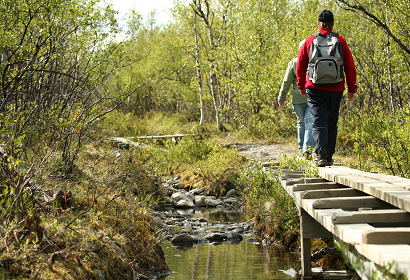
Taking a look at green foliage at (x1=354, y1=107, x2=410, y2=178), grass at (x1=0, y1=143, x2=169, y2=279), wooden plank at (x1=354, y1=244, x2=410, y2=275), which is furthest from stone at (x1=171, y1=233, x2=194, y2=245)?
wooden plank at (x1=354, y1=244, x2=410, y2=275)

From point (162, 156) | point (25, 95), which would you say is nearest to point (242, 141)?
point (162, 156)

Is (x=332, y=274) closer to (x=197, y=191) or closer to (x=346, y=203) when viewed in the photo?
(x=346, y=203)

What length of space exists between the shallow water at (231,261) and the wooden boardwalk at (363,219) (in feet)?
2.36

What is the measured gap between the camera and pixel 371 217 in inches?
125

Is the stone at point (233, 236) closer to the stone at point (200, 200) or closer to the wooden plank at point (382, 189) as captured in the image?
the wooden plank at point (382, 189)

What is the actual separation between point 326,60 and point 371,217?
3095 millimetres

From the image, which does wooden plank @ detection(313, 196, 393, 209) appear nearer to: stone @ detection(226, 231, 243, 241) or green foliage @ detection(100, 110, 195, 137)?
stone @ detection(226, 231, 243, 241)

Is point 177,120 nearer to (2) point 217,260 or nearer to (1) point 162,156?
(1) point 162,156

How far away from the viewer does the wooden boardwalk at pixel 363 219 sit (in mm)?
2342

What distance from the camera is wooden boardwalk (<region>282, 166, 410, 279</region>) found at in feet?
Result: 7.68

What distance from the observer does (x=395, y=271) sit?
202cm

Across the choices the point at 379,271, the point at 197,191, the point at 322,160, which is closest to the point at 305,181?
the point at 322,160

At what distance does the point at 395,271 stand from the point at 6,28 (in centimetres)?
606

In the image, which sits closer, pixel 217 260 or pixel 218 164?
pixel 217 260
